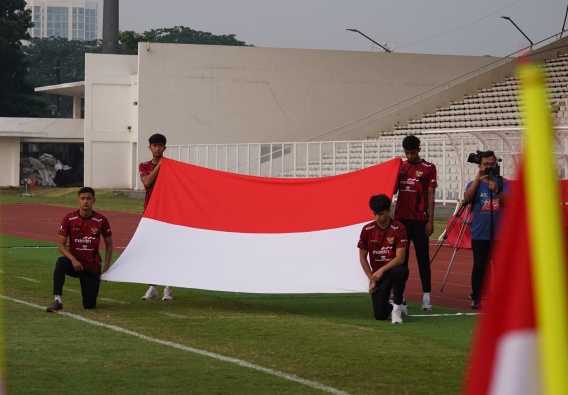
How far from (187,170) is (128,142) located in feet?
127

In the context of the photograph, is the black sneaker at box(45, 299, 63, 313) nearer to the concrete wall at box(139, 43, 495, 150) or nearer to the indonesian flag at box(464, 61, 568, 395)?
the indonesian flag at box(464, 61, 568, 395)

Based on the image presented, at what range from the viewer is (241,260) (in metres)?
11.6

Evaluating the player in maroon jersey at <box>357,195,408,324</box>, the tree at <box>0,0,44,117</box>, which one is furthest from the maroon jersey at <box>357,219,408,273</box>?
the tree at <box>0,0,44,117</box>

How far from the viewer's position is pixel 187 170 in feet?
40.1

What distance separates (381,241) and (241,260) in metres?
1.79

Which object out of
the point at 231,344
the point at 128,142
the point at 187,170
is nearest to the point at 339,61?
the point at 128,142

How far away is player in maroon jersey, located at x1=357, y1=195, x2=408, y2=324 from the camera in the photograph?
33.9 feet

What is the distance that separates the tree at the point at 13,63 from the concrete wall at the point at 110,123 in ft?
74.0

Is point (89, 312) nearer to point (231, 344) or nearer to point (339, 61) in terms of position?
point (231, 344)

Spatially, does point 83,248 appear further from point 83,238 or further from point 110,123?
point 110,123

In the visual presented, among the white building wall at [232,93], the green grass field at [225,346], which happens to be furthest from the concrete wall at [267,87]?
the green grass field at [225,346]

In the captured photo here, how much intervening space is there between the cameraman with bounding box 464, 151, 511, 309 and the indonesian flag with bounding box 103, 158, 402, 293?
0.98 metres

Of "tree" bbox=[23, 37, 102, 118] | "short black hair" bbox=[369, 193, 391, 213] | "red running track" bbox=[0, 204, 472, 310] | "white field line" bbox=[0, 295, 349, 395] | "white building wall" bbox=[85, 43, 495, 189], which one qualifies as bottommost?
"white field line" bbox=[0, 295, 349, 395]

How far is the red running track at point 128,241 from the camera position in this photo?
44.4 ft
